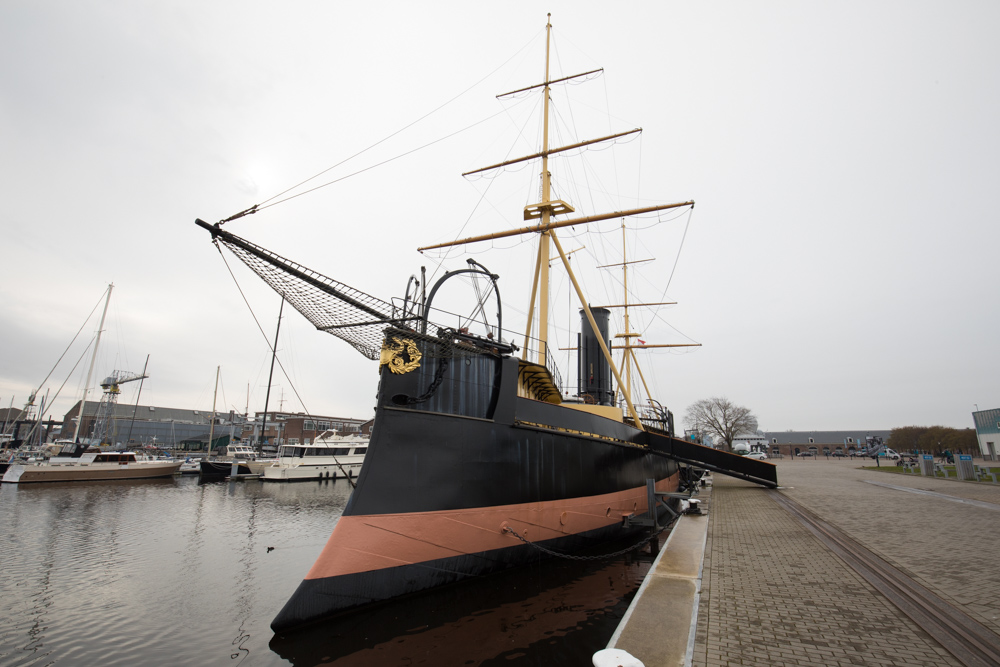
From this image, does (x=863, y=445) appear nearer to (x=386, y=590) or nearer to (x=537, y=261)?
(x=537, y=261)

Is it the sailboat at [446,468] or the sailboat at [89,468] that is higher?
the sailboat at [446,468]

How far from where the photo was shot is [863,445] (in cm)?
8981

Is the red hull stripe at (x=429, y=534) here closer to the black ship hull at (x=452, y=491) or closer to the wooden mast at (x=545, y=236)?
the black ship hull at (x=452, y=491)

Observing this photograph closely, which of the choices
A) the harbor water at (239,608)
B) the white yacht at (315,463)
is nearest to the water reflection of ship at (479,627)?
the harbor water at (239,608)

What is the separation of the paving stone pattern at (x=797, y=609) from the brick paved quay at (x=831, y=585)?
11mm

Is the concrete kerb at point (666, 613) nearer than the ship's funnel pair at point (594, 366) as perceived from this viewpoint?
Yes

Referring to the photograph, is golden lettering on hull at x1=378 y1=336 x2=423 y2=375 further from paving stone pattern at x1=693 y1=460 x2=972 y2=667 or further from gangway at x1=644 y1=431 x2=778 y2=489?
gangway at x1=644 y1=431 x2=778 y2=489

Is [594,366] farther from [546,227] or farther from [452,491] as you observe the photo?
[452,491]

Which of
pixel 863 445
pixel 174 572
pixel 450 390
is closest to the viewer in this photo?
pixel 450 390

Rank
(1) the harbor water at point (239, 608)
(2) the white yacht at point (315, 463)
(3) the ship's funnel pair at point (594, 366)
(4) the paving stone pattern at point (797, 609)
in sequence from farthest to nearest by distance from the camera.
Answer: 1. (2) the white yacht at point (315, 463)
2. (3) the ship's funnel pair at point (594, 366)
3. (1) the harbor water at point (239, 608)
4. (4) the paving stone pattern at point (797, 609)

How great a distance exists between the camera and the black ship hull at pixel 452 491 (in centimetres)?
634

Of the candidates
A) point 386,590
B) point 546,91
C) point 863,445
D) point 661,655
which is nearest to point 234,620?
point 386,590

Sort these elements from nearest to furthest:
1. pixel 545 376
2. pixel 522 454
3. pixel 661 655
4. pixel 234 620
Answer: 1. pixel 661 655
2. pixel 234 620
3. pixel 522 454
4. pixel 545 376

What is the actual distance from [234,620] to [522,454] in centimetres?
525
